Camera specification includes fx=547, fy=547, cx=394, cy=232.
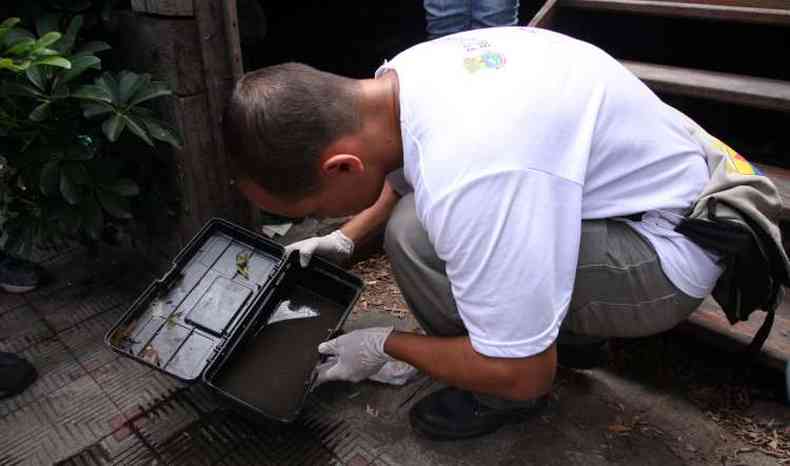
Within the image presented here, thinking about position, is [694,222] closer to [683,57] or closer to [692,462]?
[692,462]

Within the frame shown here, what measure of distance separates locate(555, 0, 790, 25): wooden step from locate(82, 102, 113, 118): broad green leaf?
173cm

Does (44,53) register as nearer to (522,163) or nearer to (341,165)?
(341,165)

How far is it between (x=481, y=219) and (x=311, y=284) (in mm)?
1011

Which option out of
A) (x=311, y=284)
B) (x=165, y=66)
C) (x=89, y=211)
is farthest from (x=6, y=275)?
(x=311, y=284)

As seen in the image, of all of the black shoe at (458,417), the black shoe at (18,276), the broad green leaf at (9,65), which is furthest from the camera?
the black shoe at (18,276)

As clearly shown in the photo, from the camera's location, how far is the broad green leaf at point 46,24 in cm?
169

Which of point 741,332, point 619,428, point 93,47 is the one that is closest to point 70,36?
point 93,47

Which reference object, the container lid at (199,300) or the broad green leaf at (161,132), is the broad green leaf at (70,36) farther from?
the container lid at (199,300)

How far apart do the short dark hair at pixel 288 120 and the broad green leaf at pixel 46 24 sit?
2.99 feet

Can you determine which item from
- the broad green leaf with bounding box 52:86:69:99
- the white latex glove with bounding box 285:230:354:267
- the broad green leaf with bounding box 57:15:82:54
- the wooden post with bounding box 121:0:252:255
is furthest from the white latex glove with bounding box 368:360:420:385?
the broad green leaf with bounding box 57:15:82:54

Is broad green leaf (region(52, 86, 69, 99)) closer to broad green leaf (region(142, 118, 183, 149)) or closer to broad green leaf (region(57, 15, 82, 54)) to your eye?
broad green leaf (region(57, 15, 82, 54))

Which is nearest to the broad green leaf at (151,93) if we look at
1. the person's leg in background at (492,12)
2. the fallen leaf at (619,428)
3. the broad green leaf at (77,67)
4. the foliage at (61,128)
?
the foliage at (61,128)

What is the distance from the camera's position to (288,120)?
1.14 m

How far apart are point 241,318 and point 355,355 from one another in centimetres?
37
